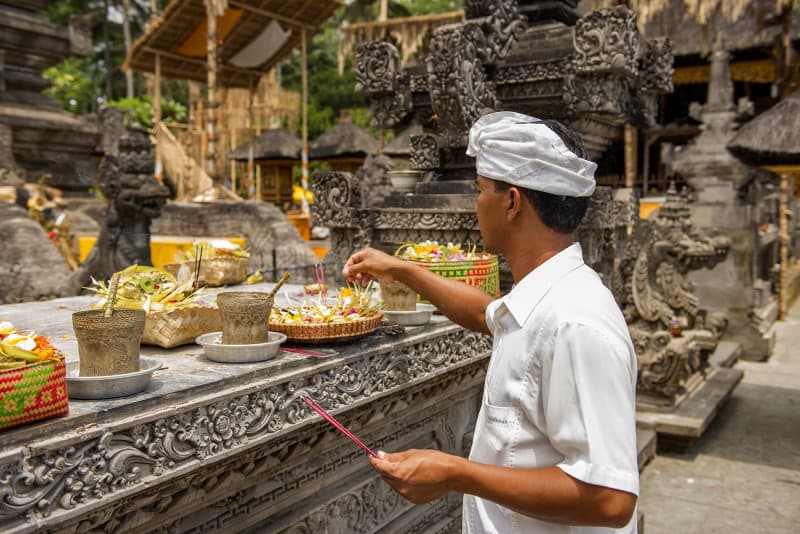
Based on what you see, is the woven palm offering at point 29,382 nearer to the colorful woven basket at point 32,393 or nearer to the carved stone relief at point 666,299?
the colorful woven basket at point 32,393

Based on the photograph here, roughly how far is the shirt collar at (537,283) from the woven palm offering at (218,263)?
2.36 meters

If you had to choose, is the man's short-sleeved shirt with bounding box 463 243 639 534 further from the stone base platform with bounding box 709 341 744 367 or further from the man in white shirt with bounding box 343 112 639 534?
the stone base platform with bounding box 709 341 744 367

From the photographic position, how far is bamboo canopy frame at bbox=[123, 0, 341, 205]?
13.3 meters

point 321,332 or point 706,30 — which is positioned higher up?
point 706,30

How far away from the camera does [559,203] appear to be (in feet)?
5.46

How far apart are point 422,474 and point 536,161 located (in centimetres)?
78

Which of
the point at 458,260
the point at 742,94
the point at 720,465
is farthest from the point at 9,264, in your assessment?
the point at 742,94

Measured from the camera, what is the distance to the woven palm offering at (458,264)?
Result: 10.4 ft

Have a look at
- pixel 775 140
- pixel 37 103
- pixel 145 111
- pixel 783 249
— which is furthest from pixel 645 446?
pixel 145 111

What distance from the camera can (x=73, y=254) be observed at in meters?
9.32

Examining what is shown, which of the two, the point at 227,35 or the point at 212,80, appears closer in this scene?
the point at 212,80

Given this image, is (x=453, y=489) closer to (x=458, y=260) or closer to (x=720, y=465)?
(x=458, y=260)

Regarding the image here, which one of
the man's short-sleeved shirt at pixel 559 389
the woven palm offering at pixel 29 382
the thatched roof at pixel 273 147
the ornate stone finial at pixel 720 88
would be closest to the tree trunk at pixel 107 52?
the thatched roof at pixel 273 147

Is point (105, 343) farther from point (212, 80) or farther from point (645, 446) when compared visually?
point (212, 80)
